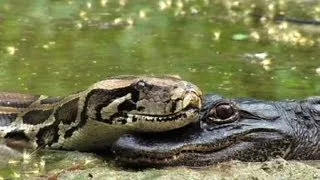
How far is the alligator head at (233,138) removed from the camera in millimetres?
5691

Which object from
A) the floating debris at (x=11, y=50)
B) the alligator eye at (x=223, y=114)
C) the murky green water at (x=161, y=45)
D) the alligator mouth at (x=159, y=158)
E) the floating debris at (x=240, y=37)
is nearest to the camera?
the alligator mouth at (x=159, y=158)

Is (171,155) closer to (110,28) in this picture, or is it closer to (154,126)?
(154,126)

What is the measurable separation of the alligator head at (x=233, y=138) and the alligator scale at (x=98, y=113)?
138 mm

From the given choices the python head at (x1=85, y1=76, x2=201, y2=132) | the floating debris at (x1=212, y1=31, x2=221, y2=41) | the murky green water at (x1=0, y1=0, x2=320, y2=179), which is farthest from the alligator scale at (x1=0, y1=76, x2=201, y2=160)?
the floating debris at (x1=212, y1=31, x2=221, y2=41)

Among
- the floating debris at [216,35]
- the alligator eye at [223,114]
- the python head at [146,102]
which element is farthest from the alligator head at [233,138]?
the floating debris at [216,35]

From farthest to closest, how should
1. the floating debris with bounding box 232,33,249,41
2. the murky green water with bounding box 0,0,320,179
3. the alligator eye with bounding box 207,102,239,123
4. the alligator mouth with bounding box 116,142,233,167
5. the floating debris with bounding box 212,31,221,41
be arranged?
the floating debris with bounding box 232,33,249,41 < the floating debris with bounding box 212,31,221,41 < the murky green water with bounding box 0,0,320,179 < the alligator eye with bounding box 207,102,239,123 < the alligator mouth with bounding box 116,142,233,167

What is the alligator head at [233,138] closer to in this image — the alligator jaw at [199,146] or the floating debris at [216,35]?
the alligator jaw at [199,146]

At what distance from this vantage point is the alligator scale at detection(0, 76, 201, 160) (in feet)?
18.8

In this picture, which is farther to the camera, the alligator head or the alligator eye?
the alligator eye

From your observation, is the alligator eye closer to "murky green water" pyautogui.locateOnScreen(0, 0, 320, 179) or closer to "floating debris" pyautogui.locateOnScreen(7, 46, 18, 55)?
"murky green water" pyautogui.locateOnScreen(0, 0, 320, 179)

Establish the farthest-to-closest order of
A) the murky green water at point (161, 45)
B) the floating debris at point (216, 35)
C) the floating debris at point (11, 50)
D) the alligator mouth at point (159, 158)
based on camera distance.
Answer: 1. the floating debris at point (216, 35)
2. the floating debris at point (11, 50)
3. the murky green water at point (161, 45)
4. the alligator mouth at point (159, 158)

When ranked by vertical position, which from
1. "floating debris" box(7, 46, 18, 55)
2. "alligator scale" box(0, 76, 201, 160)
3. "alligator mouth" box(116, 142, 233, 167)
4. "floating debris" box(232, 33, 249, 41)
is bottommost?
"alligator mouth" box(116, 142, 233, 167)

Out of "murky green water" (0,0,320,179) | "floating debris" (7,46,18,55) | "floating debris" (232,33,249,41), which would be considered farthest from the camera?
"floating debris" (232,33,249,41)

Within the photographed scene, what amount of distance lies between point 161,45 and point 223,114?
529 centimetres
